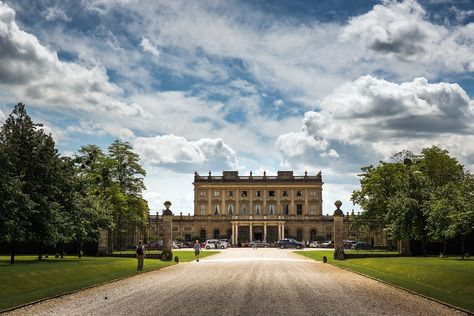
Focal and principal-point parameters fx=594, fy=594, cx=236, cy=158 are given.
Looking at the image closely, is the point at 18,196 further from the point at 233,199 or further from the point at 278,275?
the point at 233,199

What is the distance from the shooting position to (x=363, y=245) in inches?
2645

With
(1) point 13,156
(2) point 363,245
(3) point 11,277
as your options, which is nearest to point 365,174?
(2) point 363,245

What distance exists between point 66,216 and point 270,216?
8118 cm

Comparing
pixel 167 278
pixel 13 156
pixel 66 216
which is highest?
pixel 13 156

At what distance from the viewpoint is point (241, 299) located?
18.2 m

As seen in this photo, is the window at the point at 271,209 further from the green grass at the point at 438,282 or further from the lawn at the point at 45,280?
the lawn at the point at 45,280

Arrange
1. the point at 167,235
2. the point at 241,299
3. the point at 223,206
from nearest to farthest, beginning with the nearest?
the point at 241,299 → the point at 167,235 → the point at 223,206

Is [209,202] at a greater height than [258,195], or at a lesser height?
lesser

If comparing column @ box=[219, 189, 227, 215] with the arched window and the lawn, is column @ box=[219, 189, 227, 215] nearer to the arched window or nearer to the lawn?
the arched window

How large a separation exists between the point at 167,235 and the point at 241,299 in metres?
25.6

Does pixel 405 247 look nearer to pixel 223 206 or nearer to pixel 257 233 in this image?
pixel 257 233

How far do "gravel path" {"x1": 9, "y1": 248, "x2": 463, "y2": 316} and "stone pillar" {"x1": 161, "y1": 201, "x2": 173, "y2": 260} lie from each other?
1630 centimetres

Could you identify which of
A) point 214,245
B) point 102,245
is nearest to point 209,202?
point 214,245

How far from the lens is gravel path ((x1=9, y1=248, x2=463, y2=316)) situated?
51.3 feet
